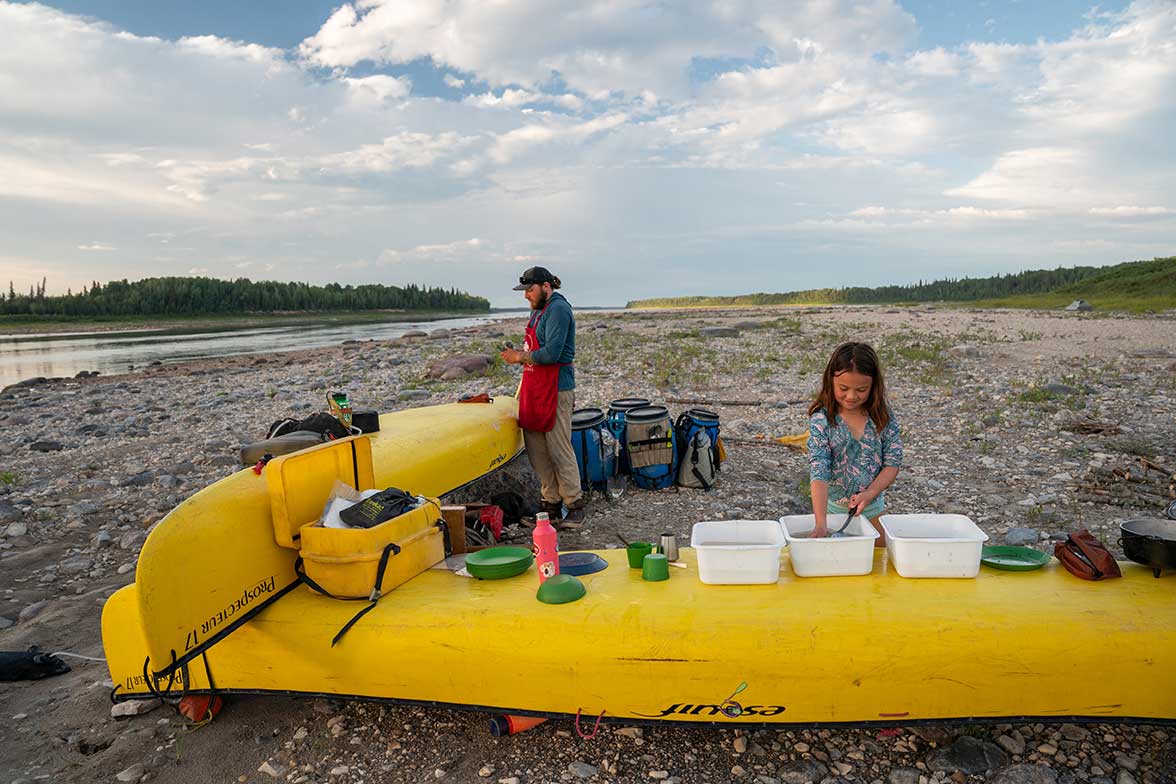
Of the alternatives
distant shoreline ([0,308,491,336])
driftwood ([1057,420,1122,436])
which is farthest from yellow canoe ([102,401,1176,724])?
distant shoreline ([0,308,491,336])

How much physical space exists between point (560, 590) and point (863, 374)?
210 cm

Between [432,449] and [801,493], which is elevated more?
[432,449]

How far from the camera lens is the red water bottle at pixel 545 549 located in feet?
12.1

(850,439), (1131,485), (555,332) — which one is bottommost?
(1131,485)

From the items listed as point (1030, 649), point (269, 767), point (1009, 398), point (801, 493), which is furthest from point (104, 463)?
point (1009, 398)

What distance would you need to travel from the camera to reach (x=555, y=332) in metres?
6.35

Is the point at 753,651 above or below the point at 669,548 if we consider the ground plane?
below

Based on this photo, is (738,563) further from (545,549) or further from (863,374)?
(863,374)

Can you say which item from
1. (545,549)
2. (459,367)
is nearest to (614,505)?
(545,549)

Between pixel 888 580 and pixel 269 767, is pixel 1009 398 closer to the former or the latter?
pixel 888 580

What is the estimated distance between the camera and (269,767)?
3.34 metres

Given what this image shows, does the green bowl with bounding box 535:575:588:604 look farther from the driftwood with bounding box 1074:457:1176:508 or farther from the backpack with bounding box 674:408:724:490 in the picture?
the driftwood with bounding box 1074:457:1176:508

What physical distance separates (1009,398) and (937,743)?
9271 mm

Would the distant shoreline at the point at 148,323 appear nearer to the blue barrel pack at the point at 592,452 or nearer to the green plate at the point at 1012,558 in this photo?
the blue barrel pack at the point at 592,452
